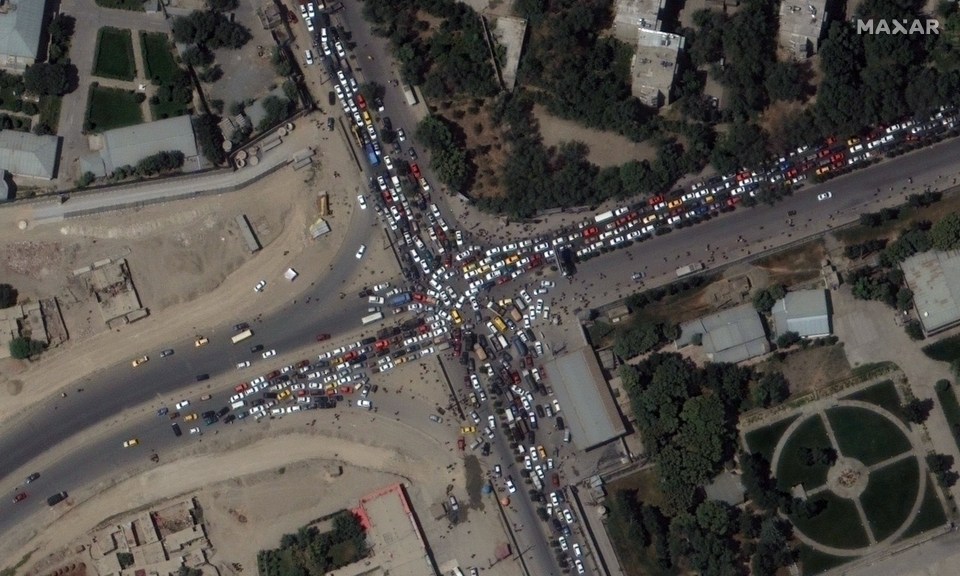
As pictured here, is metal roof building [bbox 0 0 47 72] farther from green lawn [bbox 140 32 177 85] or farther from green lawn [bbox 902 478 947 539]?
green lawn [bbox 902 478 947 539]

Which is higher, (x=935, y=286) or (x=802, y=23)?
(x=802, y=23)

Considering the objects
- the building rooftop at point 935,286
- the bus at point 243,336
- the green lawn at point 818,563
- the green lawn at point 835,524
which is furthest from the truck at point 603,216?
the green lawn at point 818,563

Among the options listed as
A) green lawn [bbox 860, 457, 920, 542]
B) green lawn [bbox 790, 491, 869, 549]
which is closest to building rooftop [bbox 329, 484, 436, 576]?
green lawn [bbox 790, 491, 869, 549]

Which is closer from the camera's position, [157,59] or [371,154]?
[371,154]

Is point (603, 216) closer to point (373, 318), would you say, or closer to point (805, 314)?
point (805, 314)

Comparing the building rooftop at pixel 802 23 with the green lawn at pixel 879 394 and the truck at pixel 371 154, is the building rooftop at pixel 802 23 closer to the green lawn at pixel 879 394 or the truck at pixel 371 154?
the green lawn at pixel 879 394

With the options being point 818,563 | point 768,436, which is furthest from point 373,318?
point 818,563

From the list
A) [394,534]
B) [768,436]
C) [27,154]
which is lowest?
[768,436]
